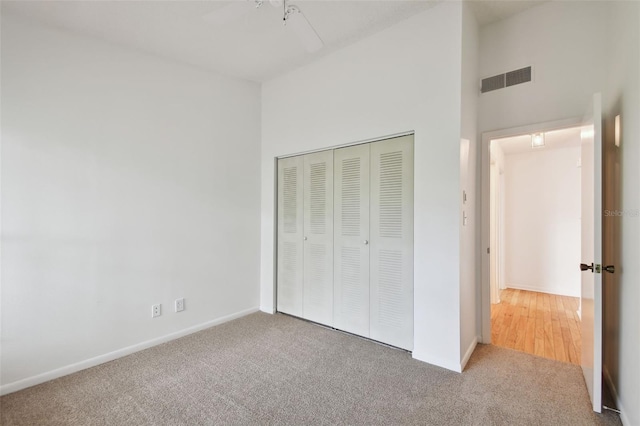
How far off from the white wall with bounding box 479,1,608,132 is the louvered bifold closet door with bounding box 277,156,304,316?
6.67ft

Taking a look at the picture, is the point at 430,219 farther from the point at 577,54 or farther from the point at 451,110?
the point at 577,54

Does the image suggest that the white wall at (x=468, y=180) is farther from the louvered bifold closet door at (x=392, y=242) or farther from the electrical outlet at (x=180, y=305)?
the electrical outlet at (x=180, y=305)

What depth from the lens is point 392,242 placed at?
274 centimetres

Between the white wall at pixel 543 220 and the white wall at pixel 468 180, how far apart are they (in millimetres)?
3056

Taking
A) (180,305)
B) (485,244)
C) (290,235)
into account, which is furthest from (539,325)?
(180,305)

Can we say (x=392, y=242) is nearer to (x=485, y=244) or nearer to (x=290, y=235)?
(x=485, y=244)

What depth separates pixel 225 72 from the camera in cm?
343

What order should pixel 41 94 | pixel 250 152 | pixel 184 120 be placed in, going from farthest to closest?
pixel 250 152 → pixel 184 120 → pixel 41 94

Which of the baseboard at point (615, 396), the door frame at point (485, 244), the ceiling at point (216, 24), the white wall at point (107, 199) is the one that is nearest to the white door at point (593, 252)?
the baseboard at point (615, 396)

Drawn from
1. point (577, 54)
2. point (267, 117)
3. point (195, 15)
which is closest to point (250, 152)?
point (267, 117)

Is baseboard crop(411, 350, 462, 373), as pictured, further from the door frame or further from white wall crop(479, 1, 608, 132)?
white wall crop(479, 1, 608, 132)

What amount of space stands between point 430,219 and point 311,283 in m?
1.57

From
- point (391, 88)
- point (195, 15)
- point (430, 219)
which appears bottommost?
point (430, 219)

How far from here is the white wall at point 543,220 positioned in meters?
4.77
